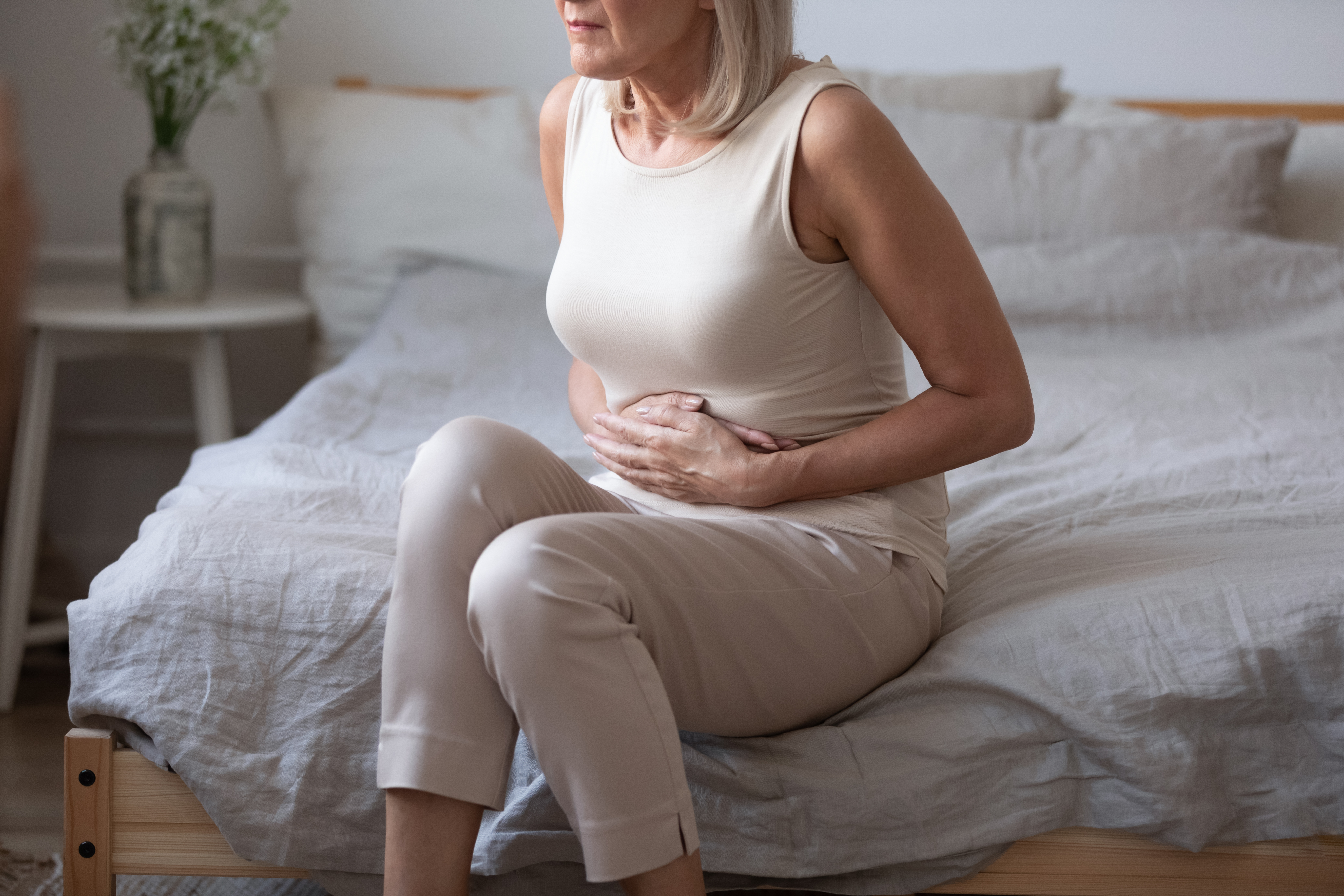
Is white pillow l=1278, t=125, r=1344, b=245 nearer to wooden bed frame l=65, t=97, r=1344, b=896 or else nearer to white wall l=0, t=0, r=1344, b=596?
white wall l=0, t=0, r=1344, b=596

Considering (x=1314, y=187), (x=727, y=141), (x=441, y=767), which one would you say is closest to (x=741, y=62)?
(x=727, y=141)

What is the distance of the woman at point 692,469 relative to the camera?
30.1 inches

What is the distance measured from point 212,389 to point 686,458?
4.13 feet

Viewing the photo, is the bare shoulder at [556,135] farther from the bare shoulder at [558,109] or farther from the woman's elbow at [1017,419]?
the woman's elbow at [1017,419]

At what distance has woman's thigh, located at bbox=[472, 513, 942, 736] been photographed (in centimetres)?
77

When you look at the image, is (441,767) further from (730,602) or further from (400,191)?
(400,191)

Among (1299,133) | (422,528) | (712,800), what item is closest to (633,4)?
(422,528)

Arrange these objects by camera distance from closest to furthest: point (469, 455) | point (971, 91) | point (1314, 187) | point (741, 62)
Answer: point (469, 455) < point (741, 62) < point (1314, 187) < point (971, 91)

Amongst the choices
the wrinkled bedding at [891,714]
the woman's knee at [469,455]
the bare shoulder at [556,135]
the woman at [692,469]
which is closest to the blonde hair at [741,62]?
the woman at [692,469]

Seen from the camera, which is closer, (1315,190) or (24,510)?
(24,510)

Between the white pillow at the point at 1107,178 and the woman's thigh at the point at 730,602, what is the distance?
3.70 feet

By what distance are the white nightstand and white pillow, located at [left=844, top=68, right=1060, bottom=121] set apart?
1119 millimetres

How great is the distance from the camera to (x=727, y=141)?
0.96 m

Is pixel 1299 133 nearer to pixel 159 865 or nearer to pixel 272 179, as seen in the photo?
pixel 272 179
